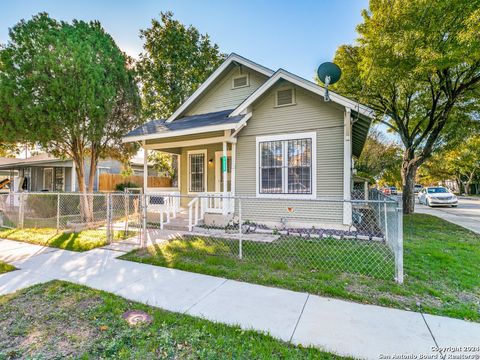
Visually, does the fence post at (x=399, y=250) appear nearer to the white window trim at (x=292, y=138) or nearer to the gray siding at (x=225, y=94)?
the white window trim at (x=292, y=138)

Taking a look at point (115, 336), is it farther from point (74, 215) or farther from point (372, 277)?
point (74, 215)

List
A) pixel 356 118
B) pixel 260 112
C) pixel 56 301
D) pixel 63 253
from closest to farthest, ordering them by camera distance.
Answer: pixel 56 301 → pixel 63 253 → pixel 356 118 → pixel 260 112

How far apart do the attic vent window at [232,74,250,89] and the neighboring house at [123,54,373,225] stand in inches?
10.2

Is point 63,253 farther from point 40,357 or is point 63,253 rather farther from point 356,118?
point 356,118

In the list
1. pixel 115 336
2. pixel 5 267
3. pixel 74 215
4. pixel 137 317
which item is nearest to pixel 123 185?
pixel 74 215

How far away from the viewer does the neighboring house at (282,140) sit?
743cm

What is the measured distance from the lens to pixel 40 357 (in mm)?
2510

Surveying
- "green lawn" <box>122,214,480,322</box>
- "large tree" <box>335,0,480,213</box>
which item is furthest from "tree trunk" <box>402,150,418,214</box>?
"green lawn" <box>122,214,480,322</box>

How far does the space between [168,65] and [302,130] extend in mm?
15049

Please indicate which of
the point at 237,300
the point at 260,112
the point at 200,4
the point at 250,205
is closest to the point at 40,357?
the point at 237,300

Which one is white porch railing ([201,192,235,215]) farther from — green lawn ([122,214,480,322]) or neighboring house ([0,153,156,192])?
neighboring house ([0,153,156,192])

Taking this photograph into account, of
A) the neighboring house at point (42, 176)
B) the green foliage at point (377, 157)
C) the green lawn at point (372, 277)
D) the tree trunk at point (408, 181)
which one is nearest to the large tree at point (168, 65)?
the neighboring house at point (42, 176)

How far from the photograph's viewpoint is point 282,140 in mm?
8141

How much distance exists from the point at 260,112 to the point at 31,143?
855 cm
